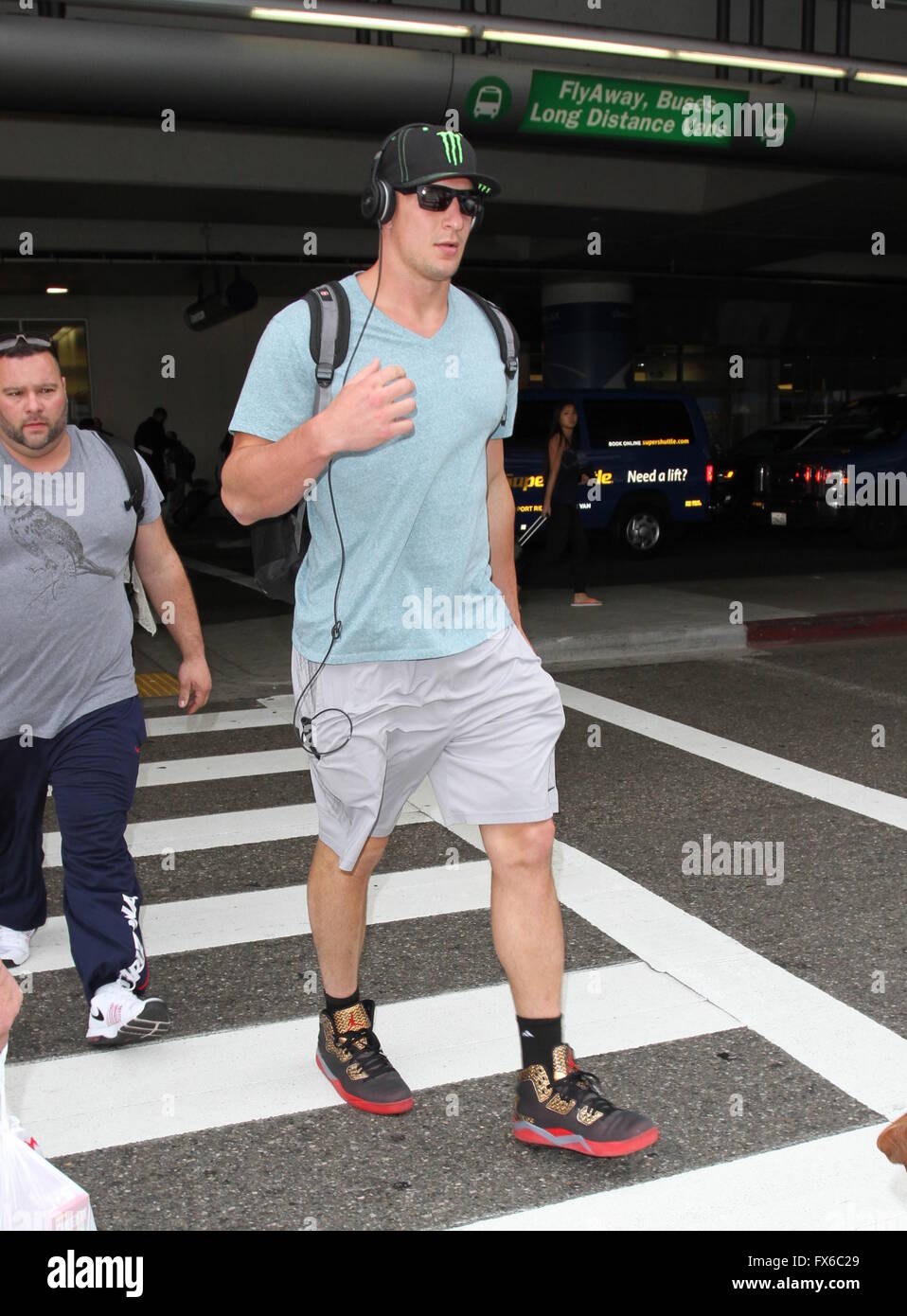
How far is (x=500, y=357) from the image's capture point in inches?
131

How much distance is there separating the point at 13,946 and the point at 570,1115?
2.21 metres

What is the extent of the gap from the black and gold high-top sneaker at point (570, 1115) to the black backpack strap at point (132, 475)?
197 cm

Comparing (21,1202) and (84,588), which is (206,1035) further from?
(21,1202)

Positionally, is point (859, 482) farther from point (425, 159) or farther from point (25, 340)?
point (425, 159)

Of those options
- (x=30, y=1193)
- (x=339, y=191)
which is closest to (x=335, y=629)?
(x=30, y=1193)

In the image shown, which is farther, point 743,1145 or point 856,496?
point 856,496

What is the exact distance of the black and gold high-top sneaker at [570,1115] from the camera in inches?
123

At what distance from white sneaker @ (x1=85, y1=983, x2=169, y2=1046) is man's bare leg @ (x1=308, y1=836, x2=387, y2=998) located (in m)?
0.72

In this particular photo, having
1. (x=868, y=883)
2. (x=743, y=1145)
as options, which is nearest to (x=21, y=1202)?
(x=743, y=1145)

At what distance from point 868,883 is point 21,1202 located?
372 centimetres

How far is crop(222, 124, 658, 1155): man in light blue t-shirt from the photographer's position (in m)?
3.10

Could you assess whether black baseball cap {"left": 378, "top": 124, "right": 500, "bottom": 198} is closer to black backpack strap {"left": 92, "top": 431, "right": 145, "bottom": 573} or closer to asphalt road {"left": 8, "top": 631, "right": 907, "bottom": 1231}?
black backpack strap {"left": 92, "top": 431, "right": 145, "bottom": 573}

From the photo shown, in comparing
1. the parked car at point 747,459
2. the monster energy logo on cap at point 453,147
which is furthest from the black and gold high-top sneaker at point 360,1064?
the parked car at point 747,459

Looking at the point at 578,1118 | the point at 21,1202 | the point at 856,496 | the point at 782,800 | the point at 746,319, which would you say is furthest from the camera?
the point at 746,319
